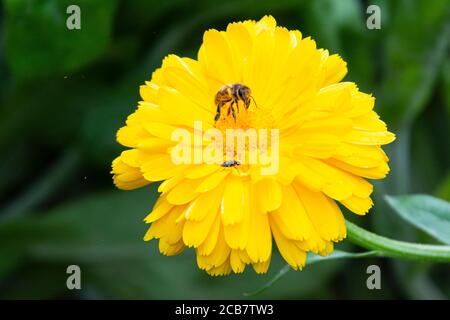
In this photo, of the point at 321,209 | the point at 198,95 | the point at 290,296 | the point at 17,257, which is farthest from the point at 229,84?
the point at 17,257

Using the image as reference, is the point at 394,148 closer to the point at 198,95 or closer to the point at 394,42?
the point at 394,42
